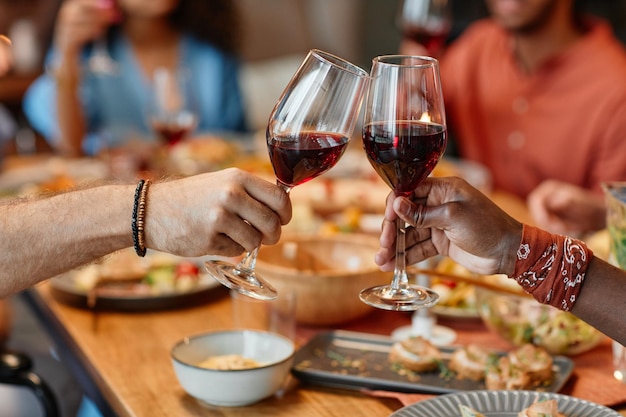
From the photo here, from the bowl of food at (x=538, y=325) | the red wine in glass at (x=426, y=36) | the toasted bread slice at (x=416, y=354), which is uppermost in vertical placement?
the red wine in glass at (x=426, y=36)

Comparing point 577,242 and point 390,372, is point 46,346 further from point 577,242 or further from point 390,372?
point 577,242

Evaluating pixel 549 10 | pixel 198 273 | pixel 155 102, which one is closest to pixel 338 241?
pixel 198 273

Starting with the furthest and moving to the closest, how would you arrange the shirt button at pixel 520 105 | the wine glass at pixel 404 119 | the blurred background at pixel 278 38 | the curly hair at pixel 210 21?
1. the blurred background at pixel 278 38
2. the curly hair at pixel 210 21
3. the shirt button at pixel 520 105
4. the wine glass at pixel 404 119

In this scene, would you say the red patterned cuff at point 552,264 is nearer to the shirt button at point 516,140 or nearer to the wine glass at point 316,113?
the wine glass at point 316,113

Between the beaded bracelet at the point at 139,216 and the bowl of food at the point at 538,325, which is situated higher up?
the beaded bracelet at the point at 139,216

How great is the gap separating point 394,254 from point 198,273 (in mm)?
721

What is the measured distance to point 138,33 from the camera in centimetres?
356

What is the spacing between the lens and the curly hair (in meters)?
3.65

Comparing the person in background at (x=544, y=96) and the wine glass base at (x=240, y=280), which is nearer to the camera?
the wine glass base at (x=240, y=280)

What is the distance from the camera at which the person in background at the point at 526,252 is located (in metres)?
1.15

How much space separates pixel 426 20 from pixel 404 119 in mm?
1555

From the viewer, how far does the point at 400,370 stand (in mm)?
1390

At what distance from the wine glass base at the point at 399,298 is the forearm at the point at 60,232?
1.12 ft

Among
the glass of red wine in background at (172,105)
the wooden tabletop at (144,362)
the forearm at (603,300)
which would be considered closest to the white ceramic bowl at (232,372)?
the wooden tabletop at (144,362)
